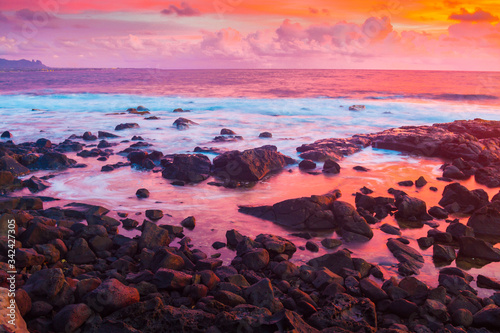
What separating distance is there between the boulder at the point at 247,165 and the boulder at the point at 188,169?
490 mm

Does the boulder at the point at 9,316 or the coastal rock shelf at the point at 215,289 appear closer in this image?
the boulder at the point at 9,316

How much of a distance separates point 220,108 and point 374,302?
109 feet

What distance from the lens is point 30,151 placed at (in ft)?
53.7

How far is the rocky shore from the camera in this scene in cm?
474

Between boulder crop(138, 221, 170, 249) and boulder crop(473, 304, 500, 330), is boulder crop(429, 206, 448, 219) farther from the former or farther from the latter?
boulder crop(138, 221, 170, 249)

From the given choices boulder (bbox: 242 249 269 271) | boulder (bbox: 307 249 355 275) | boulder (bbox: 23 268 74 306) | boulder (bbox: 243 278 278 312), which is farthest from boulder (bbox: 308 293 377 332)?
boulder (bbox: 23 268 74 306)

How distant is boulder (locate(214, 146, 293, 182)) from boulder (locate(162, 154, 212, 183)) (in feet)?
1.61

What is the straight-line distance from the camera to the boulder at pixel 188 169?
41.7 ft

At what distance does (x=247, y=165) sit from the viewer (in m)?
13.0

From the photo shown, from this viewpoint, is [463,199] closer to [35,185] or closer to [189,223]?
[189,223]

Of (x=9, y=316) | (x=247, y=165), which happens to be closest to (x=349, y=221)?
(x=247, y=165)

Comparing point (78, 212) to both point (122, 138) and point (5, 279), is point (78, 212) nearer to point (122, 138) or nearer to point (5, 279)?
point (5, 279)

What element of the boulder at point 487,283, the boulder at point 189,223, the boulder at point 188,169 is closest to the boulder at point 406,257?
the boulder at point 487,283

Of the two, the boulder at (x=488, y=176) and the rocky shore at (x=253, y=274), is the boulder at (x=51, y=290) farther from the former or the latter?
the boulder at (x=488, y=176)
